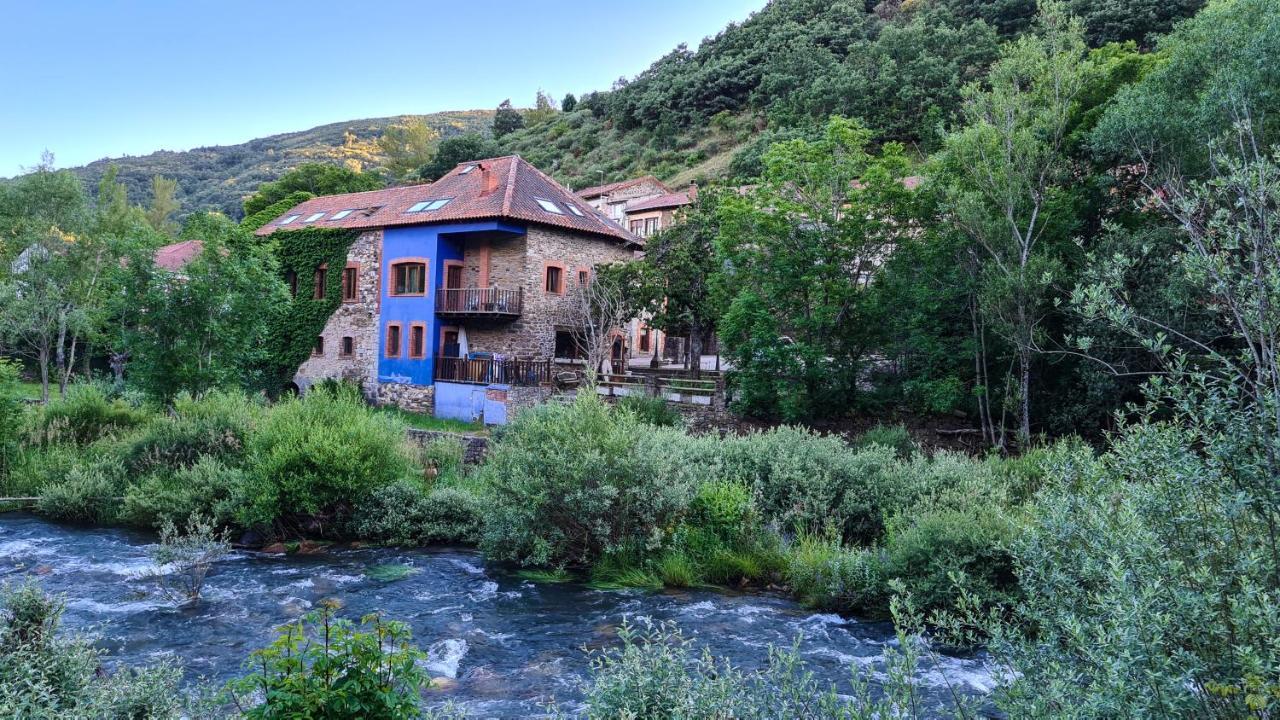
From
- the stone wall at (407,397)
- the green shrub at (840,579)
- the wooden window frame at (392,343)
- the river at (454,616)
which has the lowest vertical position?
the river at (454,616)

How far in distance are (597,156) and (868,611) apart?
201ft

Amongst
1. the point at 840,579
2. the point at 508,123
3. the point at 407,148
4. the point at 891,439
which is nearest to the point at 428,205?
the point at 891,439

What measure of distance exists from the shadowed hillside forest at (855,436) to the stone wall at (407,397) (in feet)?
15.7

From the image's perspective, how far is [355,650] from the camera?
3.81 meters

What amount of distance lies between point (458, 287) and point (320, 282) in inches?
258

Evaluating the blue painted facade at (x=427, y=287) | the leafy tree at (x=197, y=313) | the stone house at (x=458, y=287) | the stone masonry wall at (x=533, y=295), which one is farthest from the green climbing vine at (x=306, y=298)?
the leafy tree at (x=197, y=313)

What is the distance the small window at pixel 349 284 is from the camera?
29.4 meters

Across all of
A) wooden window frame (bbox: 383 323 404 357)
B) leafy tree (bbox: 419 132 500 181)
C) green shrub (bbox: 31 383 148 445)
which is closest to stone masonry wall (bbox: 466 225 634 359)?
wooden window frame (bbox: 383 323 404 357)

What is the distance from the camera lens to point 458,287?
27.9 m

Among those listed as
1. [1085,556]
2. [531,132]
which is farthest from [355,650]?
[531,132]

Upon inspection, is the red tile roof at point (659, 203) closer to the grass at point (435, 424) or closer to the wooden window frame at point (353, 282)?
the wooden window frame at point (353, 282)

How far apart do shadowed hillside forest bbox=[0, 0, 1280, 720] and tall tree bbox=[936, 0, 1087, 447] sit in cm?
9

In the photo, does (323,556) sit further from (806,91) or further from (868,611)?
(806,91)

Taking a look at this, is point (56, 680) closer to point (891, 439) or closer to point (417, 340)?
point (891, 439)
